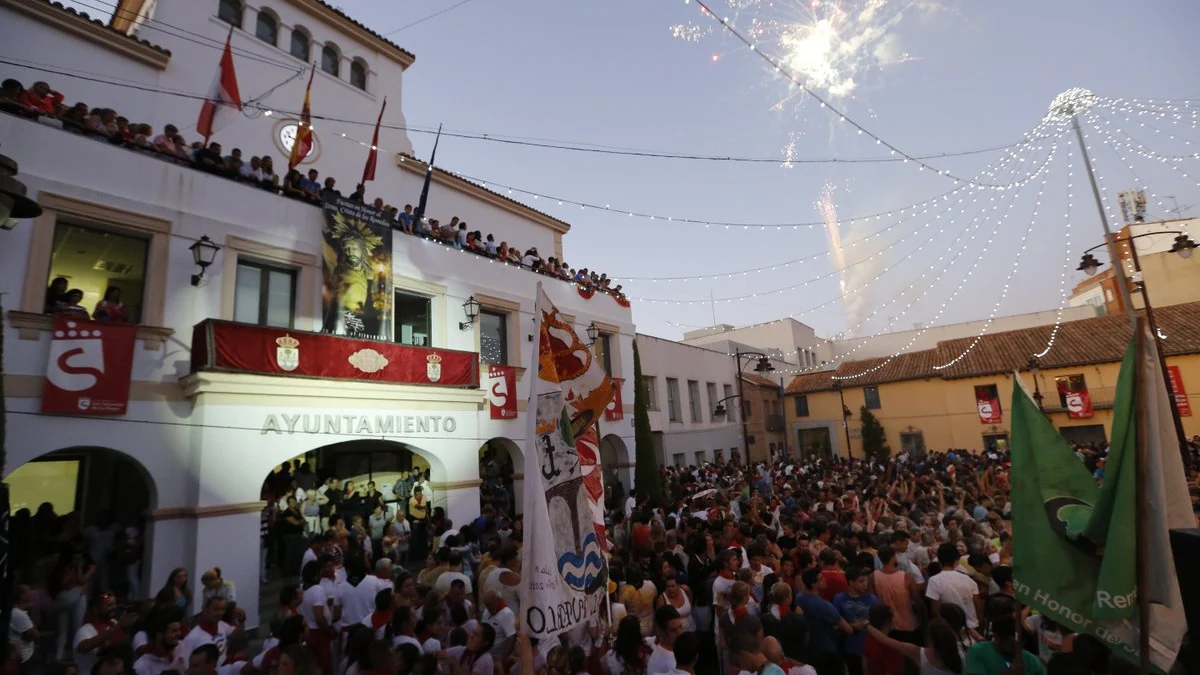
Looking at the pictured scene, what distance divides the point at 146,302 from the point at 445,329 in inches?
237

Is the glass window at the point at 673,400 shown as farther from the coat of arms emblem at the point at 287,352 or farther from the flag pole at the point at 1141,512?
the flag pole at the point at 1141,512

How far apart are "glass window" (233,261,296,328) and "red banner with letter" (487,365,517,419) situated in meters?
4.88

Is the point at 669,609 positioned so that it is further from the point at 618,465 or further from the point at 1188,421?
the point at 1188,421

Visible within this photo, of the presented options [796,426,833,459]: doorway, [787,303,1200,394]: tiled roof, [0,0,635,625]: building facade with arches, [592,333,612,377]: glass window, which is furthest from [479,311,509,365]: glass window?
[787,303,1200,394]: tiled roof

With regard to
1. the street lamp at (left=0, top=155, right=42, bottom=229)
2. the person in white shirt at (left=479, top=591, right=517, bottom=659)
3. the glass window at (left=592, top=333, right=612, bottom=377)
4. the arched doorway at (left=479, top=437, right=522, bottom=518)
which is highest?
the glass window at (left=592, top=333, right=612, bottom=377)

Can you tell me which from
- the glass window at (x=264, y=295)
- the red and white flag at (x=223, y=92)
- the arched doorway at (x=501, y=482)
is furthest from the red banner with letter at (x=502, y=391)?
the red and white flag at (x=223, y=92)

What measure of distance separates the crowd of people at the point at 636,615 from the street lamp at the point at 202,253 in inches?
169

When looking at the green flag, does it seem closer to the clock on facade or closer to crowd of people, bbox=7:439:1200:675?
crowd of people, bbox=7:439:1200:675

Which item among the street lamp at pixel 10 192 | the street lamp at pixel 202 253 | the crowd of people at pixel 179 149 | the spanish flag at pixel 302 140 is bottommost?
the street lamp at pixel 10 192

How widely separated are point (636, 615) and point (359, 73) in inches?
706

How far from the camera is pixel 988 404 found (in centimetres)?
3231

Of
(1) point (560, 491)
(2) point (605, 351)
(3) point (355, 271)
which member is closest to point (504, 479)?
(2) point (605, 351)

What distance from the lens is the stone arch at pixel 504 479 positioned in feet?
50.1

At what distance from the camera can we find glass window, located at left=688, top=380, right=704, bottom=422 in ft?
92.9
